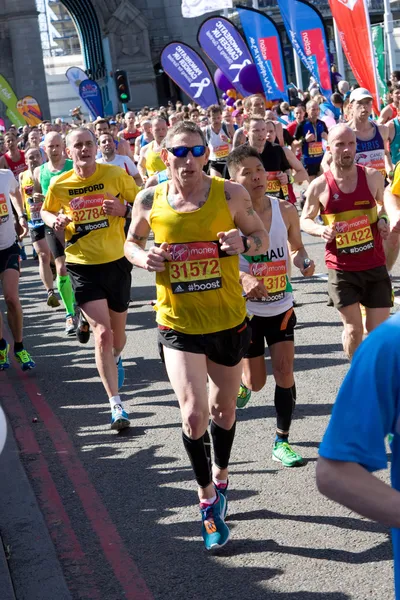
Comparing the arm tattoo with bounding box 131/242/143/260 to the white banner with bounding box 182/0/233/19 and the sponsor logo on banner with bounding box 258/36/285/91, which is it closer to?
the sponsor logo on banner with bounding box 258/36/285/91

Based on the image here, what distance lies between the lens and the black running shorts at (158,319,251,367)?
5.05 m

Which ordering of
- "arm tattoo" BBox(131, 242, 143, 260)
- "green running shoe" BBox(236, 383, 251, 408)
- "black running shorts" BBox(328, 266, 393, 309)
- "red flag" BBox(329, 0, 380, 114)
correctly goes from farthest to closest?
1. "red flag" BBox(329, 0, 380, 114)
2. "green running shoe" BBox(236, 383, 251, 408)
3. "black running shorts" BBox(328, 266, 393, 309)
4. "arm tattoo" BBox(131, 242, 143, 260)

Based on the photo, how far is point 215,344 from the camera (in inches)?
199

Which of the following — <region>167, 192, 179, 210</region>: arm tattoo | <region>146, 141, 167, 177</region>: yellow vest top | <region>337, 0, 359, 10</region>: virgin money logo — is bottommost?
<region>146, 141, 167, 177</region>: yellow vest top

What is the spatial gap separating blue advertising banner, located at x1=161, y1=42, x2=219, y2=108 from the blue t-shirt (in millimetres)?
23638

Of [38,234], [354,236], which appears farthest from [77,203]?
[38,234]

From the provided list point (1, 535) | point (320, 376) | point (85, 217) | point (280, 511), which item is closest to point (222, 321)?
point (280, 511)

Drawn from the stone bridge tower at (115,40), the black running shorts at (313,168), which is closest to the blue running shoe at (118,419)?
the black running shorts at (313,168)

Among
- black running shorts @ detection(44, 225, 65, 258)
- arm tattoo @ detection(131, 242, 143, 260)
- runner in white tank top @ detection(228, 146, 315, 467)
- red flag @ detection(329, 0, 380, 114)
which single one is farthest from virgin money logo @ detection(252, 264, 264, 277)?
red flag @ detection(329, 0, 380, 114)

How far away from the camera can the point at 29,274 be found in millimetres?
17234

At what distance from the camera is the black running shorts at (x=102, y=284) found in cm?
746

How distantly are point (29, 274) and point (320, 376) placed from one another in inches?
386

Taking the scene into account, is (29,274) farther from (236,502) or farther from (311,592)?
(311,592)

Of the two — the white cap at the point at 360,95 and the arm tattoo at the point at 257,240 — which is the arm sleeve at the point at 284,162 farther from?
the arm tattoo at the point at 257,240
